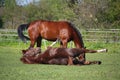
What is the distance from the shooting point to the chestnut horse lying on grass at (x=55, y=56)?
14157 millimetres

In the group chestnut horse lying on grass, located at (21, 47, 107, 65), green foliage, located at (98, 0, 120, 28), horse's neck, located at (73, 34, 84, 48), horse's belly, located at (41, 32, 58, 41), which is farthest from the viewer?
green foliage, located at (98, 0, 120, 28)

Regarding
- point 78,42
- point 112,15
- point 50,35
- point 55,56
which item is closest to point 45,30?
point 50,35

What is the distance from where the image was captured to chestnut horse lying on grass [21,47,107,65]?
46.4 ft

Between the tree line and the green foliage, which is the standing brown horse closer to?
the tree line

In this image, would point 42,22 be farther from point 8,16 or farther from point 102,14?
point 8,16

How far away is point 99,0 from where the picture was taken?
40094 millimetres

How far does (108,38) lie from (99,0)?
989cm

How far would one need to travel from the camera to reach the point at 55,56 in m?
14.4

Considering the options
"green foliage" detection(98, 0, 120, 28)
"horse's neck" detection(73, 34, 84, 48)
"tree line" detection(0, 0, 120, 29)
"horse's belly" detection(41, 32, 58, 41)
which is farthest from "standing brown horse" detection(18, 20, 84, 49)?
"green foliage" detection(98, 0, 120, 28)

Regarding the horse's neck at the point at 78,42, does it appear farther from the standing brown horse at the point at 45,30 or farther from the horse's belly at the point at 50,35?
the horse's belly at the point at 50,35

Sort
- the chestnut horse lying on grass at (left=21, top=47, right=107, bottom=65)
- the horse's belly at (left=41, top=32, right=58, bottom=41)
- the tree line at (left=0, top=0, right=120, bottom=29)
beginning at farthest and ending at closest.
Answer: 1. the tree line at (left=0, top=0, right=120, bottom=29)
2. the horse's belly at (left=41, top=32, right=58, bottom=41)
3. the chestnut horse lying on grass at (left=21, top=47, right=107, bottom=65)

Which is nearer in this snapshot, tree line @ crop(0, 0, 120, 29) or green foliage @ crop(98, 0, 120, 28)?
tree line @ crop(0, 0, 120, 29)

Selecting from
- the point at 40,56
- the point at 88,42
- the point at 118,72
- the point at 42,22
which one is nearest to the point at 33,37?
the point at 42,22

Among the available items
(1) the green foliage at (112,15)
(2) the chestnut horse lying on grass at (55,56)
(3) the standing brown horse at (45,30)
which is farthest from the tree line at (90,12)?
(2) the chestnut horse lying on grass at (55,56)
